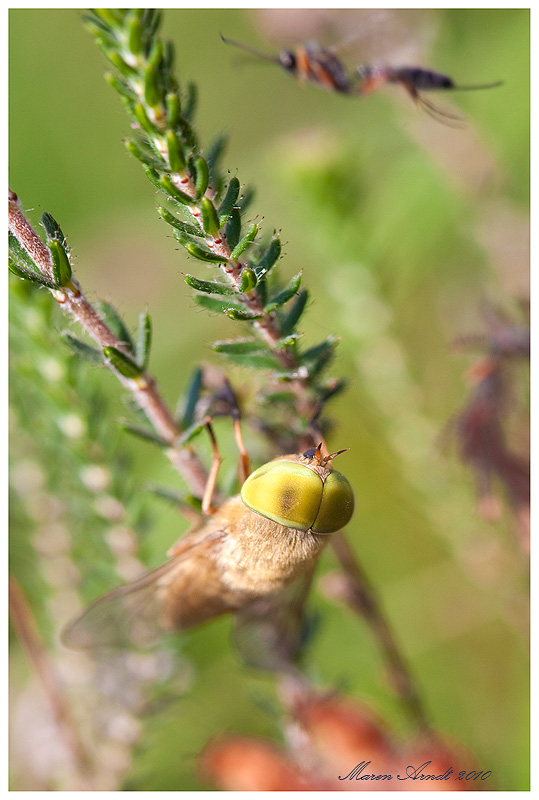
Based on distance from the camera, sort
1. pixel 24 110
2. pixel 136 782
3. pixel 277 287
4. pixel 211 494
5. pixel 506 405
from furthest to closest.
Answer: pixel 24 110
pixel 136 782
pixel 506 405
pixel 211 494
pixel 277 287

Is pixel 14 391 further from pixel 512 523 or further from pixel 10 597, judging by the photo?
pixel 512 523

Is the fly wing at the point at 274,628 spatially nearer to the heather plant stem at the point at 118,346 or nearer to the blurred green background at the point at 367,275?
the blurred green background at the point at 367,275

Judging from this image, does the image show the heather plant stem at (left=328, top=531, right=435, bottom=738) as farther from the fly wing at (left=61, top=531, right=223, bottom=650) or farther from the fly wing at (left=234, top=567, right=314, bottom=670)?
the fly wing at (left=61, top=531, right=223, bottom=650)

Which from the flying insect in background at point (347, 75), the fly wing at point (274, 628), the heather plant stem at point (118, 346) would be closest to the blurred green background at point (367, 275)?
the fly wing at point (274, 628)

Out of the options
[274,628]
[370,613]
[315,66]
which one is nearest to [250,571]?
[274,628]

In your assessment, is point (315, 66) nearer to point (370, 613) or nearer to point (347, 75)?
point (347, 75)

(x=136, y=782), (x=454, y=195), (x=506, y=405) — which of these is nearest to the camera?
(x=506, y=405)
